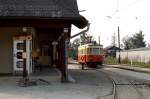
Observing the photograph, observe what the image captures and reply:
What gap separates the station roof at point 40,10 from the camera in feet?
69.6

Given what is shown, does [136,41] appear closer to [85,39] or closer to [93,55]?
[85,39]

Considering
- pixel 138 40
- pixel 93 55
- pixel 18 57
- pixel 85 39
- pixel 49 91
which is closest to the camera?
pixel 49 91

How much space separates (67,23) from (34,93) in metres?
6.43

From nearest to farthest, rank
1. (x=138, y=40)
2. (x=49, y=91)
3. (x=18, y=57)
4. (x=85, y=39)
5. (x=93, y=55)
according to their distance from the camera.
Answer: (x=49, y=91), (x=18, y=57), (x=93, y=55), (x=85, y=39), (x=138, y=40)

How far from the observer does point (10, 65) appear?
2586 cm

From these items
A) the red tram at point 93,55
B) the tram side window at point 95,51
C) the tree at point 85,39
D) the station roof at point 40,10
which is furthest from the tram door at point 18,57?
the tree at point 85,39

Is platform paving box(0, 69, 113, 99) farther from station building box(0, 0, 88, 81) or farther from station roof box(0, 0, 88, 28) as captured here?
station roof box(0, 0, 88, 28)

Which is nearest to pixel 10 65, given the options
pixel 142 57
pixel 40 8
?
pixel 40 8

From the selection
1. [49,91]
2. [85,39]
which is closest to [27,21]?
[49,91]

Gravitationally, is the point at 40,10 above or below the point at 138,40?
below

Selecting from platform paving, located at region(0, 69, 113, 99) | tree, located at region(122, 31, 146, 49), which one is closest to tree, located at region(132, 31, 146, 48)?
tree, located at region(122, 31, 146, 49)

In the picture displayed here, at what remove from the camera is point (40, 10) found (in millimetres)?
21906

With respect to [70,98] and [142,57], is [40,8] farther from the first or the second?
[142,57]

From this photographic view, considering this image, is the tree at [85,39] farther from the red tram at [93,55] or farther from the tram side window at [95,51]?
the tram side window at [95,51]
